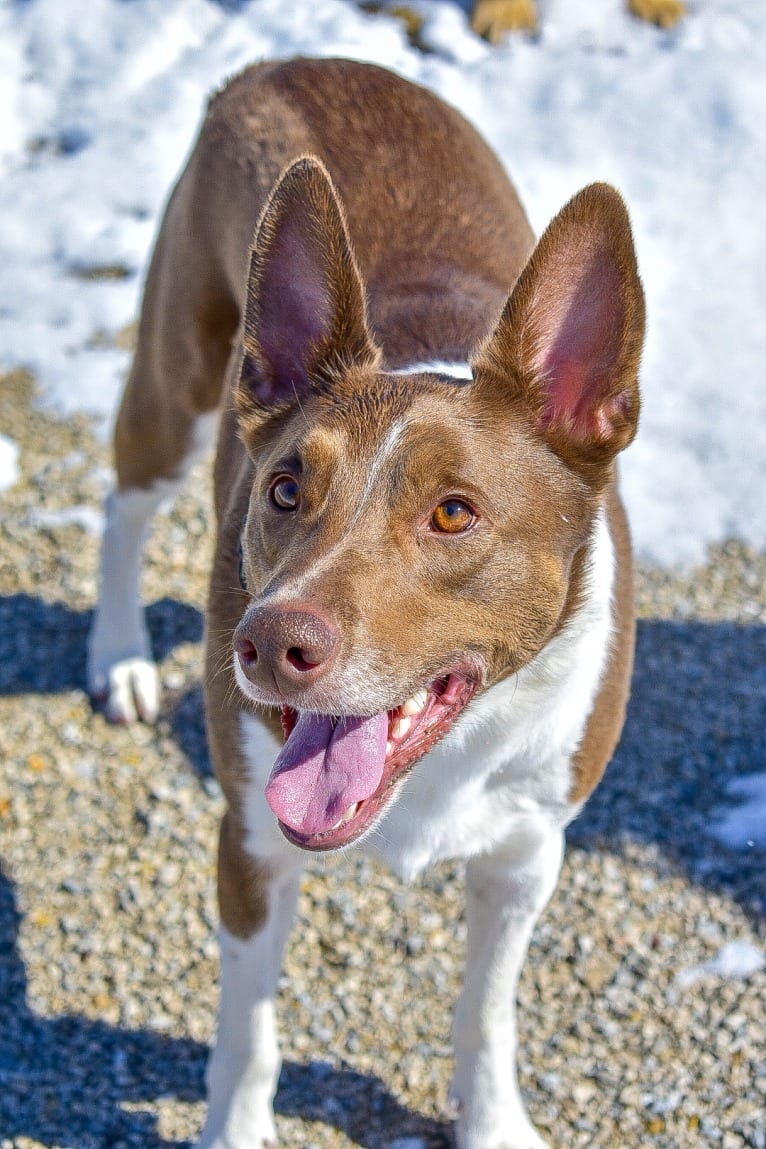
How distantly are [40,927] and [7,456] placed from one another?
7.19ft

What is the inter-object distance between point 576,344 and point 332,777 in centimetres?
97

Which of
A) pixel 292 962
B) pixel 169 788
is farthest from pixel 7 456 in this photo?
pixel 292 962

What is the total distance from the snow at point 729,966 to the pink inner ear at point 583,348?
6.28ft

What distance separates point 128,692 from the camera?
181 inches

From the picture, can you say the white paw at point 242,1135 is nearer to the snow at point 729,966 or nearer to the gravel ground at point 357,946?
the gravel ground at point 357,946

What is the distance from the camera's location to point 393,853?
296 cm

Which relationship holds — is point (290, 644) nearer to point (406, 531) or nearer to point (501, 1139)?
point (406, 531)

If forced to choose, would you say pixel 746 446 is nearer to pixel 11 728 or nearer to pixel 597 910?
pixel 597 910

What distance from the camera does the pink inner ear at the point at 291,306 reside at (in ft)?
9.09

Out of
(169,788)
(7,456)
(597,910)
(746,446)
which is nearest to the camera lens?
(597,910)

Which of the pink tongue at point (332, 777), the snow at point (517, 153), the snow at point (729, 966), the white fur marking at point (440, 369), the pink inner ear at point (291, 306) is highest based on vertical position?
the pink inner ear at point (291, 306)

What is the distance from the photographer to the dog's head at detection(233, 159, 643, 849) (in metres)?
2.33

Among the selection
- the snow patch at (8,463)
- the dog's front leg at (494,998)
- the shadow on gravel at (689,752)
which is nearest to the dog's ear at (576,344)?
the dog's front leg at (494,998)

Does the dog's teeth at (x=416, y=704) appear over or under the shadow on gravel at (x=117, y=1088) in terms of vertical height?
over
